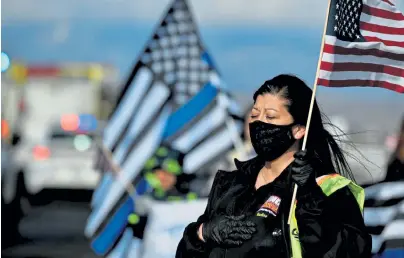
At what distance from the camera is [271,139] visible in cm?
378

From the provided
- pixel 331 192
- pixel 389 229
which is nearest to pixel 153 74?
pixel 389 229

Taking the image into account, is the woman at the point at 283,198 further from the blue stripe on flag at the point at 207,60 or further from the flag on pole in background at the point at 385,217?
the blue stripe on flag at the point at 207,60

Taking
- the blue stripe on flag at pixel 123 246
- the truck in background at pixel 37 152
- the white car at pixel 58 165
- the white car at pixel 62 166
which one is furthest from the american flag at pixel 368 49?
the white car at pixel 62 166

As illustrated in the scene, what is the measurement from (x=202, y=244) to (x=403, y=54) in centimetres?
107

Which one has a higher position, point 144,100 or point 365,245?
point 365,245

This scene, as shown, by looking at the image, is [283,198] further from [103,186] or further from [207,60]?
[207,60]

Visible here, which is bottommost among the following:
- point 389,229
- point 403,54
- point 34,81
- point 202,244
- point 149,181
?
A: point 34,81

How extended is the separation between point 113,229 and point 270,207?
13.5 ft

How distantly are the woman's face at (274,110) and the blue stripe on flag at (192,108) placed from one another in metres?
4.85

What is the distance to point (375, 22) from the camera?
4.20 meters

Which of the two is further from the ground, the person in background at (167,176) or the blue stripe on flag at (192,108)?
the blue stripe on flag at (192,108)

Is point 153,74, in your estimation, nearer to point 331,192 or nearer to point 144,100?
point 144,100

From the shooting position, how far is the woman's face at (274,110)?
12.6ft

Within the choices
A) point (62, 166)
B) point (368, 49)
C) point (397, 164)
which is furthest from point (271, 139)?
point (62, 166)
